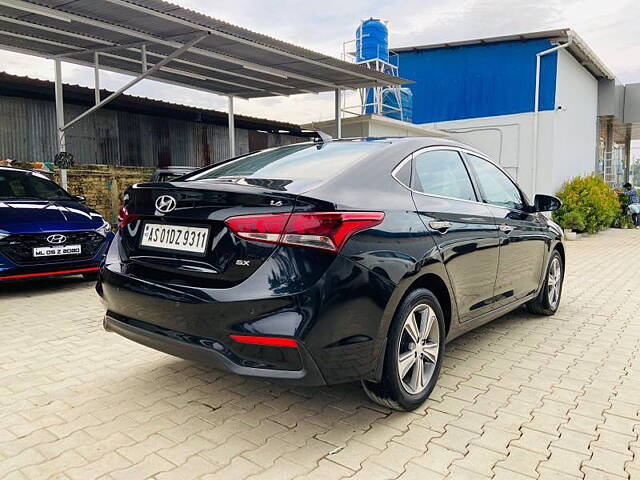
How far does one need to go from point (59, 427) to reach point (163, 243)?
1.09 metres

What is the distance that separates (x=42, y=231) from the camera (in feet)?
17.7

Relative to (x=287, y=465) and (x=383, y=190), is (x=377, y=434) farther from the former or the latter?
(x=383, y=190)

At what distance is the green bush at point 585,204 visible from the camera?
13.8 meters

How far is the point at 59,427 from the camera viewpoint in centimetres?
261

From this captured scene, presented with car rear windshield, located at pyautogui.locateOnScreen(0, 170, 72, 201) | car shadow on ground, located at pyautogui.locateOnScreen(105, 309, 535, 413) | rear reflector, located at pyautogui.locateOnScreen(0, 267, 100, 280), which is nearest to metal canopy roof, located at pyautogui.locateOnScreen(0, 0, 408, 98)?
car rear windshield, located at pyautogui.locateOnScreen(0, 170, 72, 201)

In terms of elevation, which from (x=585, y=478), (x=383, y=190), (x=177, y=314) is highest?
(x=383, y=190)

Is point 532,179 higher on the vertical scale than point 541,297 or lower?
higher

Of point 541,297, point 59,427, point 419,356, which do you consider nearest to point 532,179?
point 541,297

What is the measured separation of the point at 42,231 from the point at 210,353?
13.0 feet

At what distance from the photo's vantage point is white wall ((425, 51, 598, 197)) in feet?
48.0

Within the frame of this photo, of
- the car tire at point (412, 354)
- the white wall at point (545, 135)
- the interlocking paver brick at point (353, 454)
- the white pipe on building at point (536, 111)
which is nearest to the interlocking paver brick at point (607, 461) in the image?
the car tire at point (412, 354)

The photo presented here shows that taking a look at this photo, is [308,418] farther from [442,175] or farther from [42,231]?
[42,231]

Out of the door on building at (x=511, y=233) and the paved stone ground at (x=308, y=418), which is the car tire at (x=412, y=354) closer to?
the paved stone ground at (x=308, y=418)

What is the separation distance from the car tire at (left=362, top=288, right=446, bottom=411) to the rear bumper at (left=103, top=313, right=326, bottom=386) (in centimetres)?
48
